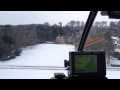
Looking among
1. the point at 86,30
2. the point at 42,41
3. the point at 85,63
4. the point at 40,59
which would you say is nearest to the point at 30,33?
the point at 42,41

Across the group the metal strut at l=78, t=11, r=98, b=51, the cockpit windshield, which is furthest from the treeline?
the metal strut at l=78, t=11, r=98, b=51

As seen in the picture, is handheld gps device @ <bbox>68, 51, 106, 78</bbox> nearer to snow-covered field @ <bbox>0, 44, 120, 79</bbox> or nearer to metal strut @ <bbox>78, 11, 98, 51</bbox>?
snow-covered field @ <bbox>0, 44, 120, 79</bbox>

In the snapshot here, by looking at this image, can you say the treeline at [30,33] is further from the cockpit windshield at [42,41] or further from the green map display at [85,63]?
the green map display at [85,63]

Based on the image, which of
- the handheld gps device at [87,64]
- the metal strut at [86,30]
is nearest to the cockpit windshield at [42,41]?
the metal strut at [86,30]

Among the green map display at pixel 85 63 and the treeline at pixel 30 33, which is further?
the treeline at pixel 30 33
